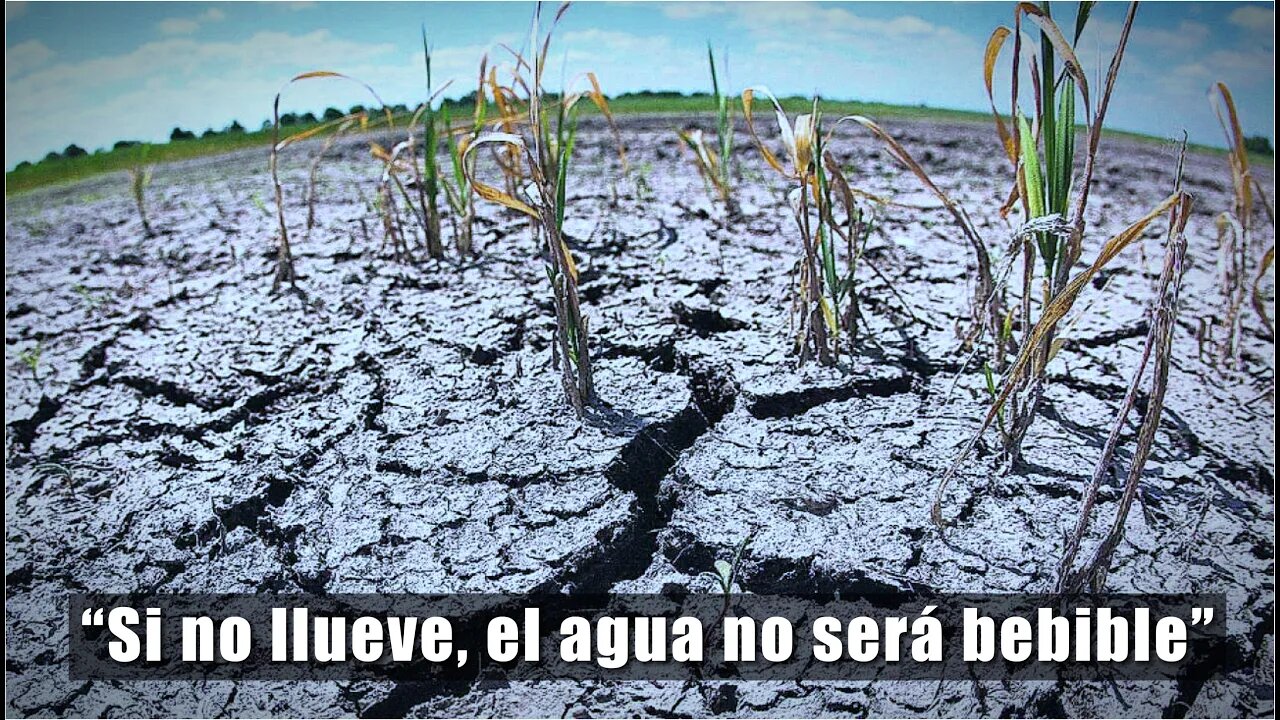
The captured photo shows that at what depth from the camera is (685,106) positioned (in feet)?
14.6

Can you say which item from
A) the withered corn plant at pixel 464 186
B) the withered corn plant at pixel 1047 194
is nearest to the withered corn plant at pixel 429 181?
the withered corn plant at pixel 464 186

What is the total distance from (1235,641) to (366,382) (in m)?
1.27

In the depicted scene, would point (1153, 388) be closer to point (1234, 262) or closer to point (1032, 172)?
point (1032, 172)

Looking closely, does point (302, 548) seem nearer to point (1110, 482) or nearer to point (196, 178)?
point (1110, 482)

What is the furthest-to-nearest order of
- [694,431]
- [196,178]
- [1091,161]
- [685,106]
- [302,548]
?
[685,106]
[196,178]
[694,431]
[302,548]
[1091,161]

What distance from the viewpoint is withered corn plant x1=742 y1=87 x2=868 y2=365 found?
4.03 ft

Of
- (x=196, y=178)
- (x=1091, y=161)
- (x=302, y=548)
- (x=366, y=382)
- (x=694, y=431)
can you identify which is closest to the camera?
(x=1091, y=161)

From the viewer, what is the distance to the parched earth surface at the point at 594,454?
983 millimetres

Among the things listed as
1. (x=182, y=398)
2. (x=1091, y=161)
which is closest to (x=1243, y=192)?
(x=1091, y=161)

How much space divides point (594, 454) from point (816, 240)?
47 centimetres

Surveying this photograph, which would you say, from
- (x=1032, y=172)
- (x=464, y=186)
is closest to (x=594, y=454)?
(x=1032, y=172)

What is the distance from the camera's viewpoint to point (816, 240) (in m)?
1.28

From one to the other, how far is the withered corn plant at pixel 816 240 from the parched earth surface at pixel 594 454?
2.1 inches

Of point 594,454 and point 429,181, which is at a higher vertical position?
point 429,181
